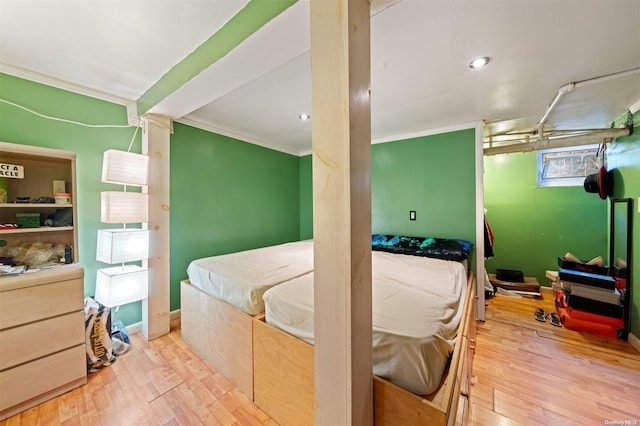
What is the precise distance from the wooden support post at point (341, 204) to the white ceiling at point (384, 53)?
1.03ft

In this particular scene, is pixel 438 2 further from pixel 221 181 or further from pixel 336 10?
pixel 221 181

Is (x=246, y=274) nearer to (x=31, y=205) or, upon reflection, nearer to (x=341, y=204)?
(x=341, y=204)

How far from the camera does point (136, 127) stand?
7.29 feet

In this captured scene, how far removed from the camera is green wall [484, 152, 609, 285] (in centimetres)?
329

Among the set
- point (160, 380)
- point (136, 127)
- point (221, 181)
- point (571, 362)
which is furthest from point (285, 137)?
point (571, 362)

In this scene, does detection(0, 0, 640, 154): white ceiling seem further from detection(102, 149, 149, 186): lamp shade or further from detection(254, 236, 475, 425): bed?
detection(254, 236, 475, 425): bed

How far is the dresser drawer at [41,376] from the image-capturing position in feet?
4.37

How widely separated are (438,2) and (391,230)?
2521 millimetres

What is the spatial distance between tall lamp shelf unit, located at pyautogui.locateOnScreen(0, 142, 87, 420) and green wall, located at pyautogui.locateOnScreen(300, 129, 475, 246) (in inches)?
124

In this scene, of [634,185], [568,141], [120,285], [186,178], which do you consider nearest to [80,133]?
[186,178]

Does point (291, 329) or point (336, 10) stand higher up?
point (336, 10)

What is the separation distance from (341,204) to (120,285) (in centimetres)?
213

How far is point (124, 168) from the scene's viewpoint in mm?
1874

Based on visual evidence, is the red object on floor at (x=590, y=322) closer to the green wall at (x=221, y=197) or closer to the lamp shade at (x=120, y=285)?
the green wall at (x=221, y=197)
